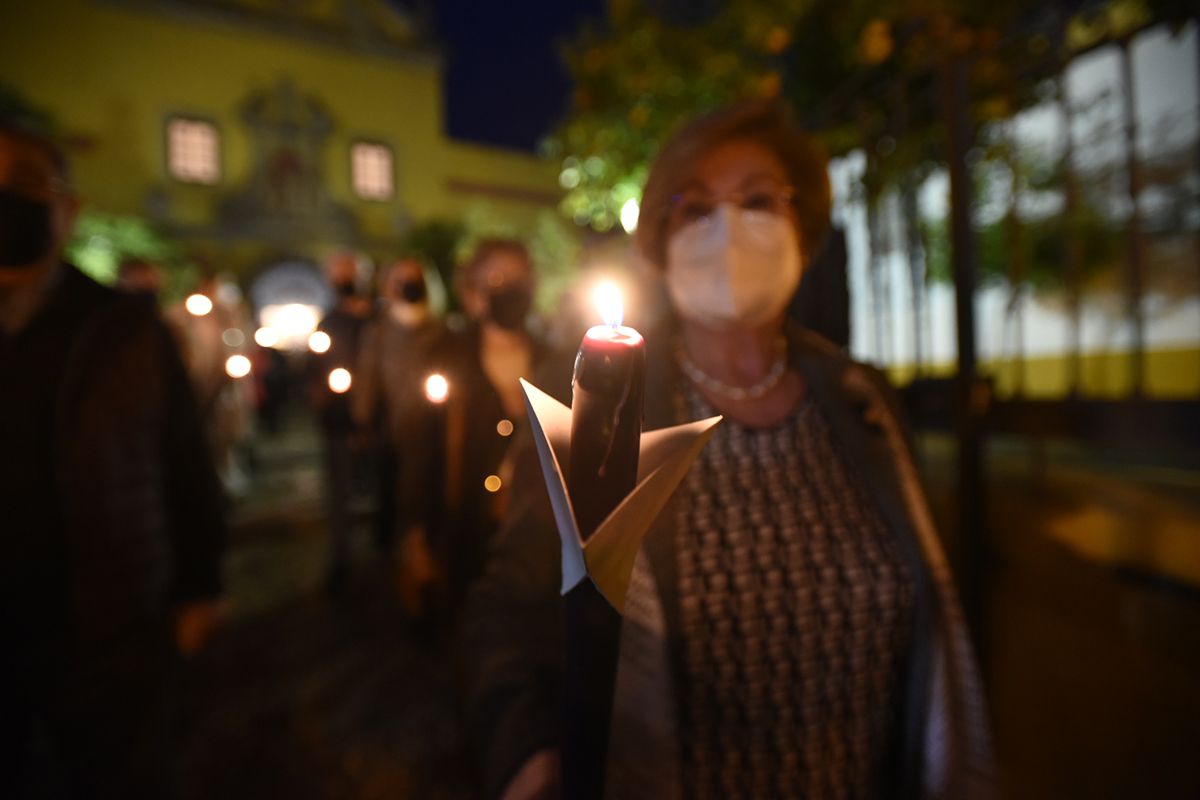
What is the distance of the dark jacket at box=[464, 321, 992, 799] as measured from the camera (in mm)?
1124

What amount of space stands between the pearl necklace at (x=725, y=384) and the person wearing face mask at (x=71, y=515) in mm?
1708

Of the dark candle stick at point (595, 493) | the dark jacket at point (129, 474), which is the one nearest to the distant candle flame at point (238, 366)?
the dark jacket at point (129, 474)

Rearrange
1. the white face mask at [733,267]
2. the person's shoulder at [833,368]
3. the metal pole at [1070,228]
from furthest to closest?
the metal pole at [1070,228] < the person's shoulder at [833,368] < the white face mask at [733,267]

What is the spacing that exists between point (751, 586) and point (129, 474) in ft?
6.19

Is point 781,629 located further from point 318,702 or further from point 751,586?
point 318,702

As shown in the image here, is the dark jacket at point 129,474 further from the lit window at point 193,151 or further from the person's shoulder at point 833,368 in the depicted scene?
the lit window at point 193,151

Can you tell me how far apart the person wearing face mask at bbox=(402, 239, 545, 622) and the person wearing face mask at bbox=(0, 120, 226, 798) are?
104cm

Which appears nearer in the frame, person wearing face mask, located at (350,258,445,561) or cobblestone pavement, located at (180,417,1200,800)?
cobblestone pavement, located at (180,417,1200,800)

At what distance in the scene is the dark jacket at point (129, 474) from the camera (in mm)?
1871

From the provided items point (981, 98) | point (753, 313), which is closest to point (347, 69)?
point (981, 98)

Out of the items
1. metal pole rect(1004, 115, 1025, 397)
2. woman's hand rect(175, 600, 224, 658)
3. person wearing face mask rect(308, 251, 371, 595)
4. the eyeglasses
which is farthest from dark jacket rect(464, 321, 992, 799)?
person wearing face mask rect(308, 251, 371, 595)

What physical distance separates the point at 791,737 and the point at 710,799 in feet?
0.58

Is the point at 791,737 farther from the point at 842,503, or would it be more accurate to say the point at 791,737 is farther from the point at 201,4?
the point at 201,4

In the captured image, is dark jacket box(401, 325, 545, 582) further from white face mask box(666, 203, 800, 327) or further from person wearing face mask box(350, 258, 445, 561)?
white face mask box(666, 203, 800, 327)
